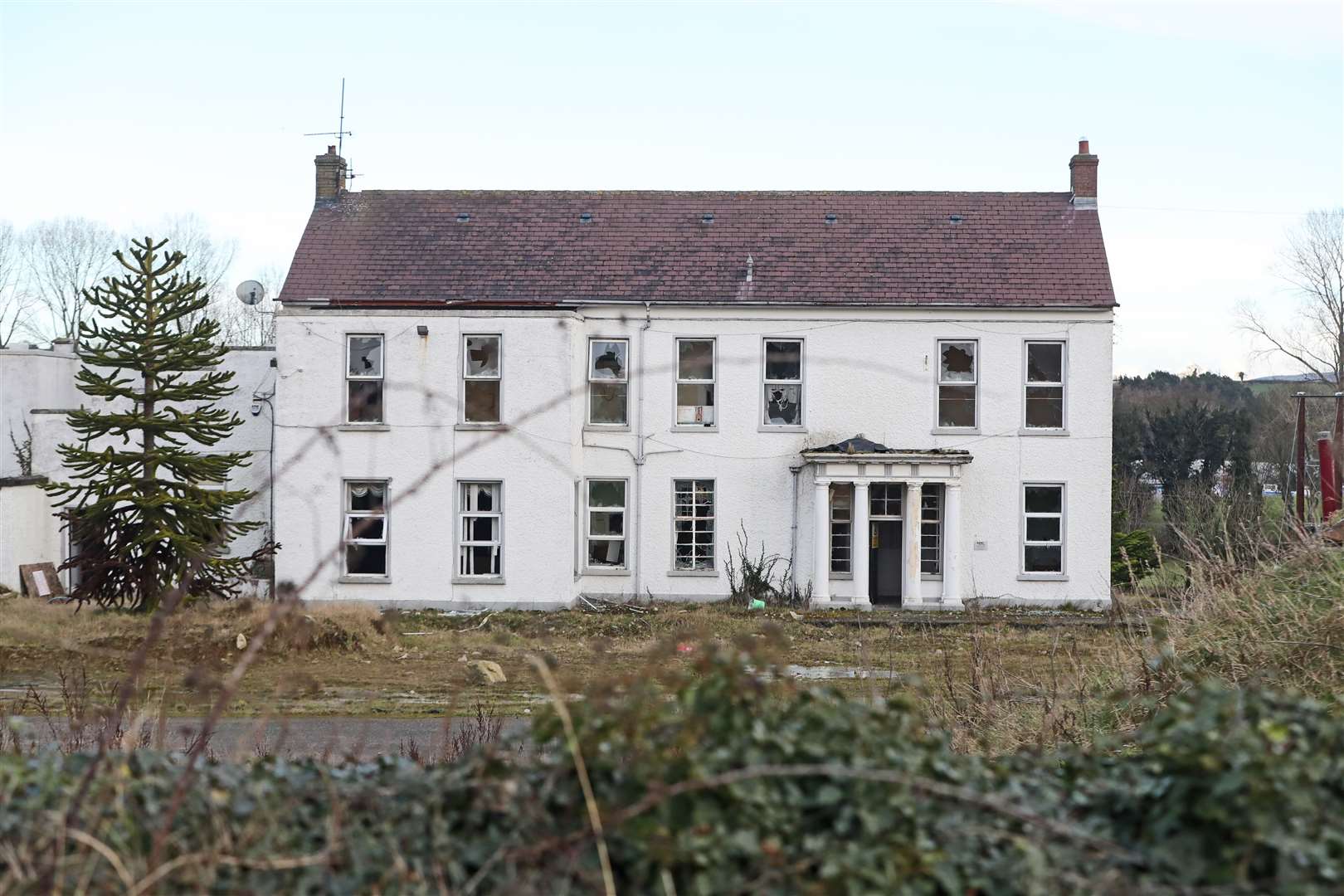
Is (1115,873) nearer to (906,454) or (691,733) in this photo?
(691,733)

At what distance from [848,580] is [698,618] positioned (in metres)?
4.52

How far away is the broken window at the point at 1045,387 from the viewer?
2638cm

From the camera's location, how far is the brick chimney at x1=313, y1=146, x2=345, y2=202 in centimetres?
2855

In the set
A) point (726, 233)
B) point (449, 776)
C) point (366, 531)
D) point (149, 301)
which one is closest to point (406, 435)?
point (366, 531)

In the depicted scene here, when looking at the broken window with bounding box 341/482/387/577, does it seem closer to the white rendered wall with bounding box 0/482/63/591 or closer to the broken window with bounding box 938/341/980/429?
the white rendered wall with bounding box 0/482/63/591

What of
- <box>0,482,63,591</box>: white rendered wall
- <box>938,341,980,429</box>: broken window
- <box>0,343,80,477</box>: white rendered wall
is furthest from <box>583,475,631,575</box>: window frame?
<box>0,343,80,477</box>: white rendered wall

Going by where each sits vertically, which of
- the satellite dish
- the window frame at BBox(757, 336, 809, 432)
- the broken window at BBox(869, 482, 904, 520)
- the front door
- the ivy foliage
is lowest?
the front door

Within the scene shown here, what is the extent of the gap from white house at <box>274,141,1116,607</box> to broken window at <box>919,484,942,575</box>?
52 mm

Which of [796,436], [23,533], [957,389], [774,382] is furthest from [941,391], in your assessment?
[23,533]

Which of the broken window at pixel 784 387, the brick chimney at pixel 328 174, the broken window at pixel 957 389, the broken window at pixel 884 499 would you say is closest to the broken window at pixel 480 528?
the broken window at pixel 784 387

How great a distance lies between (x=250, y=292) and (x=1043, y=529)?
59.8 feet

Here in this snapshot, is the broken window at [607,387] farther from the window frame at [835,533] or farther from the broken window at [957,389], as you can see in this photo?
A: the broken window at [957,389]

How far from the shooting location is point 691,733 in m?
3.57

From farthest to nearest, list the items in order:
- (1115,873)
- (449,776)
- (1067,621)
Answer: (1067,621) → (449,776) → (1115,873)
